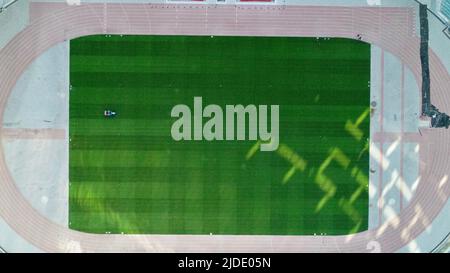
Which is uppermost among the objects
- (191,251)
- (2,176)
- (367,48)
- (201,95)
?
(367,48)

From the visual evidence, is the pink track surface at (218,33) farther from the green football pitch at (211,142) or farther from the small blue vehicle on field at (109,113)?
the small blue vehicle on field at (109,113)

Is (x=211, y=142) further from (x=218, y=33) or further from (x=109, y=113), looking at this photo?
(x=218, y=33)

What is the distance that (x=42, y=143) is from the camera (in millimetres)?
16703

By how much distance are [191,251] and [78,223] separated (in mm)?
3083

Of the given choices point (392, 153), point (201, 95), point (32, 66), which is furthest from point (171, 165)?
point (392, 153)

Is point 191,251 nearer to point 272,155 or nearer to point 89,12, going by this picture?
point 272,155

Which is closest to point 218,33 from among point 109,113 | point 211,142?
point 211,142

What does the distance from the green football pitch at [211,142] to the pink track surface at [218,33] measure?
28cm

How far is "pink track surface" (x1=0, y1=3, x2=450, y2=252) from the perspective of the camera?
1667 centimetres

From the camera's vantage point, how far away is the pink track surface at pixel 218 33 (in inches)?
656

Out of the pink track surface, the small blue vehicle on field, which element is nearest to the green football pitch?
the small blue vehicle on field

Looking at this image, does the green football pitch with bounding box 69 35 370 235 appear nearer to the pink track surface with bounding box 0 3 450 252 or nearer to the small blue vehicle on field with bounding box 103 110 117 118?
the small blue vehicle on field with bounding box 103 110 117 118

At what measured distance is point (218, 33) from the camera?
1677 centimetres

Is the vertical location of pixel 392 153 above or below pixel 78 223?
above
